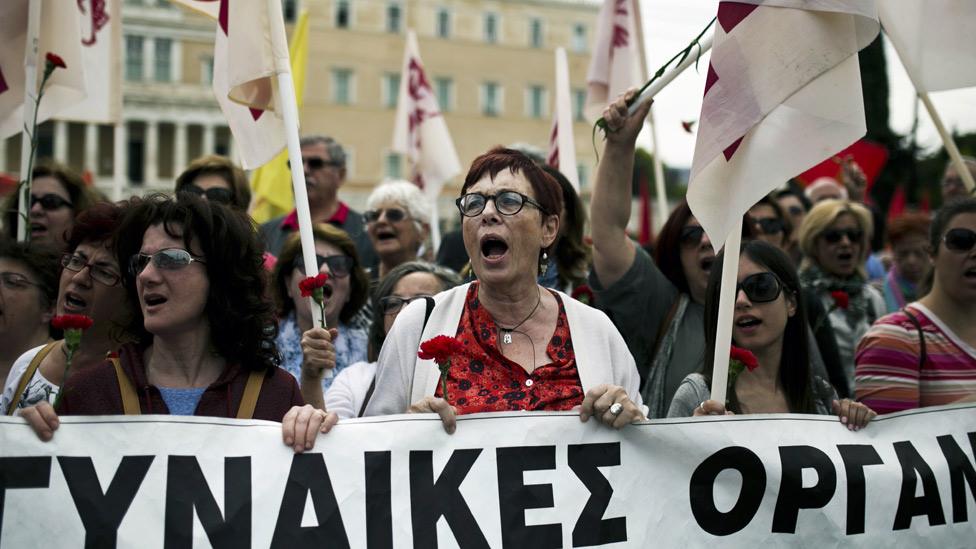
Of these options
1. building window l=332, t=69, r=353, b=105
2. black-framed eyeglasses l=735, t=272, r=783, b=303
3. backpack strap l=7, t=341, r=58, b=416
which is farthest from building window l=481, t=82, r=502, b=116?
backpack strap l=7, t=341, r=58, b=416

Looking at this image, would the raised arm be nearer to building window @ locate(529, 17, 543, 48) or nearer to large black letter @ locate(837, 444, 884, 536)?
large black letter @ locate(837, 444, 884, 536)

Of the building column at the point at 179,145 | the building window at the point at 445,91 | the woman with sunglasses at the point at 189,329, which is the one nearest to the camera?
the woman with sunglasses at the point at 189,329

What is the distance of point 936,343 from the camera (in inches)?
172

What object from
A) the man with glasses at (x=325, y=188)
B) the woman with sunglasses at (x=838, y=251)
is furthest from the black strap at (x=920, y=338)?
the man with glasses at (x=325, y=188)

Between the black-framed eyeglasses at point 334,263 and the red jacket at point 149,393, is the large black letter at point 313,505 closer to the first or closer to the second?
the red jacket at point 149,393

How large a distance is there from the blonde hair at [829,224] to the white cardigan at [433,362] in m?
3.48

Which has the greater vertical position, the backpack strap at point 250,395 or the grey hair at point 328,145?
the grey hair at point 328,145

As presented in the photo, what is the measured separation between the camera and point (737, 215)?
355 cm

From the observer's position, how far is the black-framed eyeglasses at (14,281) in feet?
14.7

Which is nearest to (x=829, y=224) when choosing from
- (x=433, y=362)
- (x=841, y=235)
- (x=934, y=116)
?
(x=841, y=235)

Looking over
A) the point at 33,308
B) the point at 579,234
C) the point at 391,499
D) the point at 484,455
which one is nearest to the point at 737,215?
the point at 484,455

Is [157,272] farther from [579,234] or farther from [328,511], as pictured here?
[579,234]

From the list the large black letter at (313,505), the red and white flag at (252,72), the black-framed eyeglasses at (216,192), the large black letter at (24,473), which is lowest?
the large black letter at (313,505)

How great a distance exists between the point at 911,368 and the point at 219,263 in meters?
2.55
